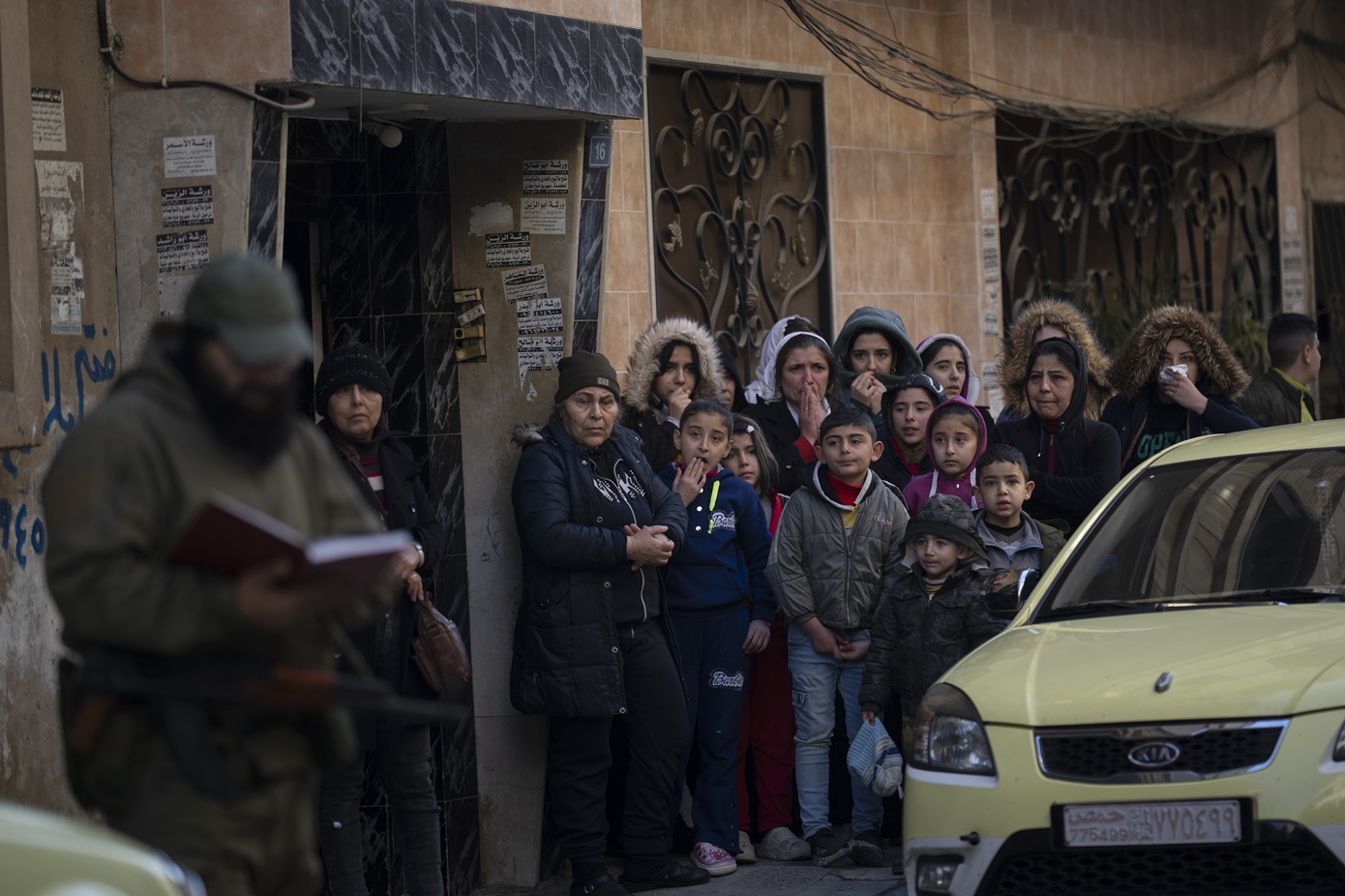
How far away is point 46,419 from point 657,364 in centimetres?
308

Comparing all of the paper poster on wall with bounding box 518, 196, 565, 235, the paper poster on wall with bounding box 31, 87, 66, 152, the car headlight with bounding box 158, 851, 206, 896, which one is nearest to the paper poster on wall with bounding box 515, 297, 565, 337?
the paper poster on wall with bounding box 518, 196, 565, 235

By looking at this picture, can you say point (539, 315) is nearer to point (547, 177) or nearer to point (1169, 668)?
point (547, 177)

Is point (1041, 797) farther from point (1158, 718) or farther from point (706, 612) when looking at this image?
point (706, 612)

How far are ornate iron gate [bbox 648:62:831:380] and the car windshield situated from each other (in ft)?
16.4

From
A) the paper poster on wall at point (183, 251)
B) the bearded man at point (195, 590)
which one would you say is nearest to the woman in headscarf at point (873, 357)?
the paper poster on wall at point (183, 251)

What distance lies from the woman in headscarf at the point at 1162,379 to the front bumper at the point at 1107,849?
3.56 metres

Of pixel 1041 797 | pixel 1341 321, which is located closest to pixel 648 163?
pixel 1041 797

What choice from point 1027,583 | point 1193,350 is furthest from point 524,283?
point 1193,350

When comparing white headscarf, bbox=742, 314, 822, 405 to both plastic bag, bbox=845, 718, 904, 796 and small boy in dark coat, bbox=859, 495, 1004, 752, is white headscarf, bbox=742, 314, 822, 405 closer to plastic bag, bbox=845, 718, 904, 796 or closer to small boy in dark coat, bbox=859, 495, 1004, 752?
small boy in dark coat, bbox=859, 495, 1004, 752

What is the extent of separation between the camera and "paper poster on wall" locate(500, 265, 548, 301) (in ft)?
26.9

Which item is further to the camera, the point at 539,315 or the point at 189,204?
the point at 539,315

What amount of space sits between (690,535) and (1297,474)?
8.85 ft

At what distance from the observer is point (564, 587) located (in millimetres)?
7496

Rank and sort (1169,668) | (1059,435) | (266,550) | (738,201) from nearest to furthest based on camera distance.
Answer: (266,550), (1169,668), (1059,435), (738,201)
